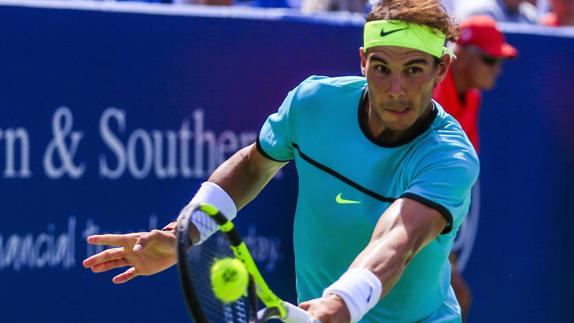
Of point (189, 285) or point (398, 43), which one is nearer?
point (189, 285)

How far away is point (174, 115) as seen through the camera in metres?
6.02

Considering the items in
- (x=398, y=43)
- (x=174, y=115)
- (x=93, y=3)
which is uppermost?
(x=398, y=43)

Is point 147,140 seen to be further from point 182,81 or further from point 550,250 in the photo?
point 550,250

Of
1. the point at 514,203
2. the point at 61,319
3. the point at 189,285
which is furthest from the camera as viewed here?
the point at 514,203

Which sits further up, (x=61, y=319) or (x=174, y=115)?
(x=174, y=115)

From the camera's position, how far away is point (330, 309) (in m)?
3.13

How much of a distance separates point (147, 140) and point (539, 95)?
251cm

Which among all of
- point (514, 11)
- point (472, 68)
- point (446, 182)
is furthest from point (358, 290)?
point (514, 11)

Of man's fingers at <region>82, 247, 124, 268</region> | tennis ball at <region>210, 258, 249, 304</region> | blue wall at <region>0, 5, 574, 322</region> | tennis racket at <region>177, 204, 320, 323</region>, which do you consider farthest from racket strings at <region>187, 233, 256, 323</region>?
blue wall at <region>0, 5, 574, 322</region>

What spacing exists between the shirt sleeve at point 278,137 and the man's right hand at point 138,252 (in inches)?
17.3

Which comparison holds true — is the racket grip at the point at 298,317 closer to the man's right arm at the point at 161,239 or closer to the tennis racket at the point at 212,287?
the tennis racket at the point at 212,287

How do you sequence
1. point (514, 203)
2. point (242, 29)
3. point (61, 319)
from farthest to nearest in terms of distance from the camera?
point (514, 203) → point (242, 29) → point (61, 319)

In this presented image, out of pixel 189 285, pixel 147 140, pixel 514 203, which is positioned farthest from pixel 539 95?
pixel 189 285

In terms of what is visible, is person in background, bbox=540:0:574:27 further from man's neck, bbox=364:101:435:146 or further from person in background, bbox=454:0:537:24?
man's neck, bbox=364:101:435:146
